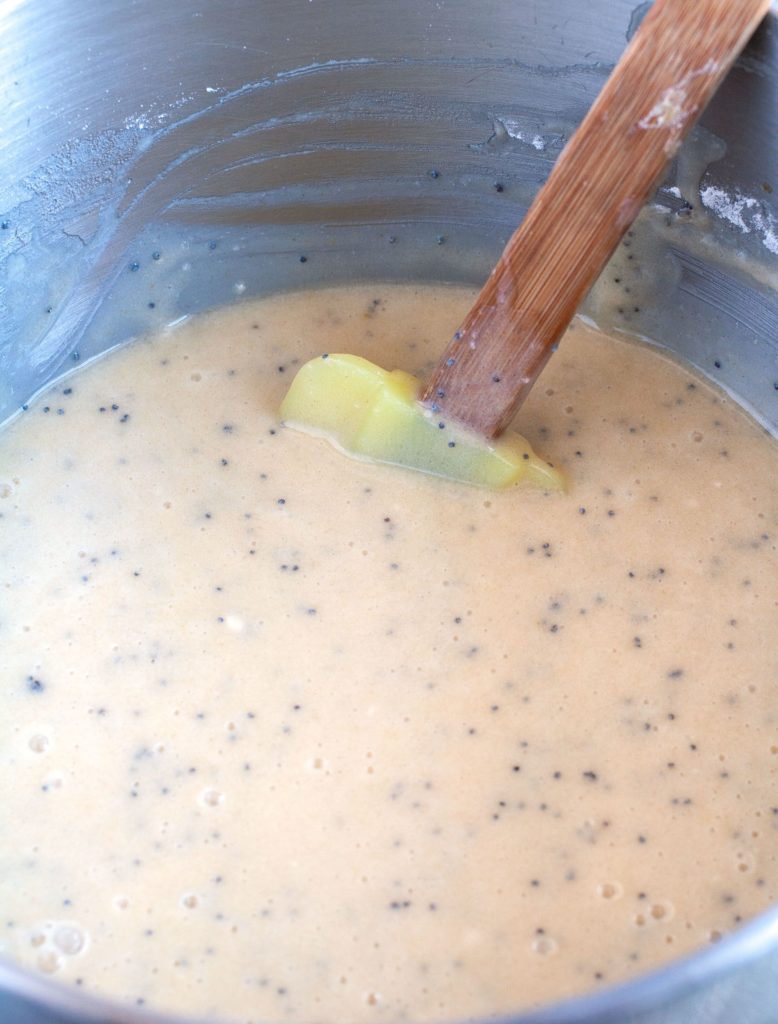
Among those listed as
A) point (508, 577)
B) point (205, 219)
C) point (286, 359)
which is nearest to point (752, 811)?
point (508, 577)

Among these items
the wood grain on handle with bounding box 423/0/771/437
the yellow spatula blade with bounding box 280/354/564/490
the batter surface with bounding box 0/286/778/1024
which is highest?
the wood grain on handle with bounding box 423/0/771/437

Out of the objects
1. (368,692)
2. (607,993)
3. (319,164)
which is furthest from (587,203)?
(607,993)

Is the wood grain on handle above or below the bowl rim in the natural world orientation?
above

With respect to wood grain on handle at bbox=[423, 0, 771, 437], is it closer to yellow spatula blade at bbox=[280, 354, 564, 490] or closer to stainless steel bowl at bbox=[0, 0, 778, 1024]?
yellow spatula blade at bbox=[280, 354, 564, 490]

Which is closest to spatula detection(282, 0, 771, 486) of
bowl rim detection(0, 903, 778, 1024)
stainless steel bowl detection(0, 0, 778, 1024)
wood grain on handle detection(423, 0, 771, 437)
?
wood grain on handle detection(423, 0, 771, 437)

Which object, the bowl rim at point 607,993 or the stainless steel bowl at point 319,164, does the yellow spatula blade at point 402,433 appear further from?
the bowl rim at point 607,993

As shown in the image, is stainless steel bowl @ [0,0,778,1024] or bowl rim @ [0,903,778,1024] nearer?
bowl rim @ [0,903,778,1024]

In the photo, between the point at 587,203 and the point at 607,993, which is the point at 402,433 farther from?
the point at 607,993

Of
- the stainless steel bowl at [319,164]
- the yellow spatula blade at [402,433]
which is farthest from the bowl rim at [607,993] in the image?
the stainless steel bowl at [319,164]
